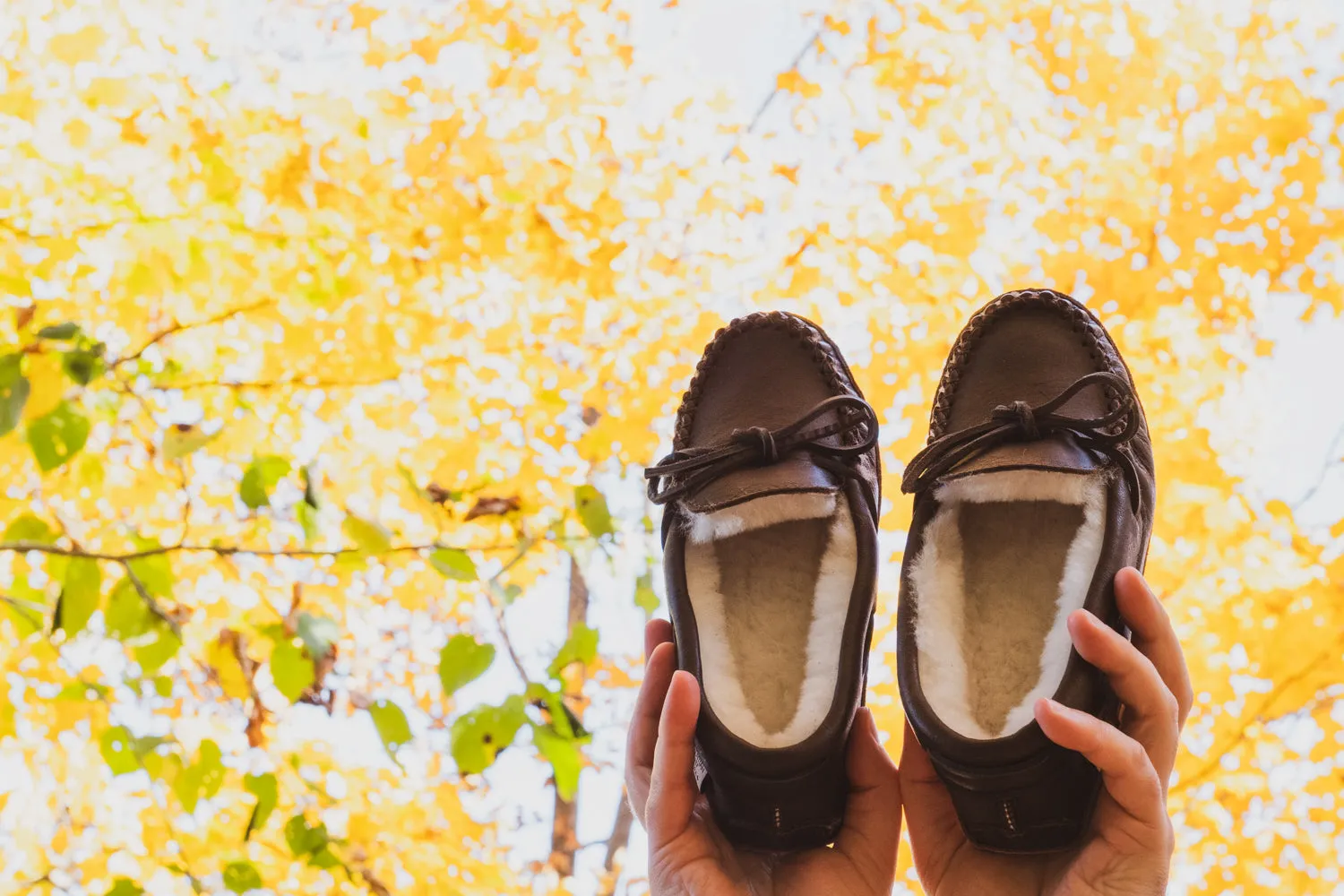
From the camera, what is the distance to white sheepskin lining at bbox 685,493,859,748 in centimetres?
86

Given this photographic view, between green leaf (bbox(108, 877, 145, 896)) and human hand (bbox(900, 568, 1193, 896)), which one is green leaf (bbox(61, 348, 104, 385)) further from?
human hand (bbox(900, 568, 1193, 896))

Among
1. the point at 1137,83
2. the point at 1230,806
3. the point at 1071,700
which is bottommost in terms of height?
the point at 1230,806

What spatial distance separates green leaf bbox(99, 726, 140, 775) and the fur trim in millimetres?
647

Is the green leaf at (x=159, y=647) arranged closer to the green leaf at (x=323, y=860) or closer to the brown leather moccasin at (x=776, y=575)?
the green leaf at (x=323, y=860)

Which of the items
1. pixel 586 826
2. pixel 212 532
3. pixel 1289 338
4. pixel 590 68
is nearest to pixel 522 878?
pixel 586 826

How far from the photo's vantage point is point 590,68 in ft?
7.23

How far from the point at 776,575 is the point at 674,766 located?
0.70 feet

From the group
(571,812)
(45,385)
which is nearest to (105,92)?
(45,385)

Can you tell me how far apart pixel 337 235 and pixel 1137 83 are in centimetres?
176

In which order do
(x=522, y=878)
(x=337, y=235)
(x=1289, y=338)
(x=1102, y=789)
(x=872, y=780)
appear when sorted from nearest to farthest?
1. (x=1102, y=789)
2. (x=872, y=780)
3. (x=337, y=235)
4. (x=1289, y=338)
5. (x=522, y=878)

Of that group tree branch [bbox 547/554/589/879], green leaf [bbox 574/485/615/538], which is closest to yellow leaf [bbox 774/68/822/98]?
tree branch [bbox 547/554/589/879]

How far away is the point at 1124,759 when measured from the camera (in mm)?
681

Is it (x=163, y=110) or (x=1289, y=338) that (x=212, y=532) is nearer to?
(x=163, y=110)

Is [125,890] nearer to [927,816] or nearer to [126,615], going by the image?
[126,615]
